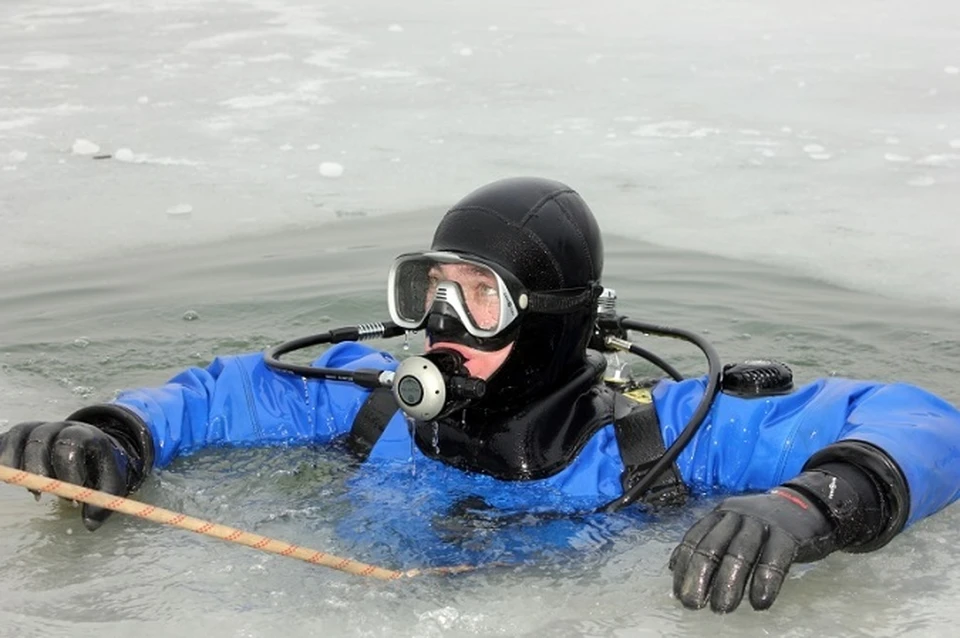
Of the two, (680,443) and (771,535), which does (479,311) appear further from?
(771,535)

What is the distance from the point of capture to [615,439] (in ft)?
9.47

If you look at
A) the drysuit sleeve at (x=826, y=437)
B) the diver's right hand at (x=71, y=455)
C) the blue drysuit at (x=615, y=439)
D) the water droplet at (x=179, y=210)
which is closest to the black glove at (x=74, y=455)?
the diver's right hand at (x=71, y=455)

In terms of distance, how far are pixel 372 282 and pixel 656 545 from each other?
2383mm

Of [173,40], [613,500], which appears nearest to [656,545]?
[613,500]

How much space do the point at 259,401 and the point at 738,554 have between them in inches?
61.8

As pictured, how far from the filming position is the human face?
276 centimetres

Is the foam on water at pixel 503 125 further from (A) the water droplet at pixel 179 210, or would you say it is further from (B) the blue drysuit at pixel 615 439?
(B) the blue drysuit at pixel 615 439

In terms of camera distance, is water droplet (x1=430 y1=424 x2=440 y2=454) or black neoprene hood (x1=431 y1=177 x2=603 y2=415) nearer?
black neoprene hood (x1=431 y1=177 x2=603 y2=415)

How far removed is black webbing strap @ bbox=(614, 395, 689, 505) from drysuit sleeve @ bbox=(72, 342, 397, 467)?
2.41 ft

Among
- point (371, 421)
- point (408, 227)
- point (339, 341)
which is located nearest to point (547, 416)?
point (371, 421)

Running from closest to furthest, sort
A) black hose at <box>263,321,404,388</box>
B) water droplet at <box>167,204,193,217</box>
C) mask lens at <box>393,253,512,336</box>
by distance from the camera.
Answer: mask lens at <box>393,253,512,336</box> < black hose at <box>263,321,404,388</box> < water droplet at <box>167,204,193,217</box>

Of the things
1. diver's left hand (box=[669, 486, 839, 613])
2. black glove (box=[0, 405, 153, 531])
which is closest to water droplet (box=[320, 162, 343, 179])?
black glove (box=[0, 405, 153, 531])

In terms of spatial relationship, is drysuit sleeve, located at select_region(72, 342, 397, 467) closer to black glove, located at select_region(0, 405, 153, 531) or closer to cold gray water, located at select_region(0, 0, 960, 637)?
cold gray water, located at select_region(0, 0, 960, 637)

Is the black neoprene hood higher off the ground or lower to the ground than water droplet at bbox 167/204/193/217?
higher
